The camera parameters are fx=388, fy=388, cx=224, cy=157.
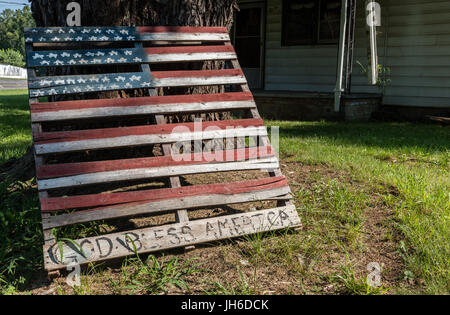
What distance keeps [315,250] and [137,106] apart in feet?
5.48

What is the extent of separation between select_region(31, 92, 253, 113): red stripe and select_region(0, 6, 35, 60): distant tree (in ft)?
342

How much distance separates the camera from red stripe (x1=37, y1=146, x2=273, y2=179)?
2518mm

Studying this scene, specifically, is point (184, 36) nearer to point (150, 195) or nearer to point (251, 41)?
point (150, 195)

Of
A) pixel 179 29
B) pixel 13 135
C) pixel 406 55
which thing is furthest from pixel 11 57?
pixel 179 29

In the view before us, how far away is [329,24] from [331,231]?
26.3 feet

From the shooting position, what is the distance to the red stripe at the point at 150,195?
241cm

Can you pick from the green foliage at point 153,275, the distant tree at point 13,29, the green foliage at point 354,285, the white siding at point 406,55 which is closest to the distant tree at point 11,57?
the distant tree at point 13,29

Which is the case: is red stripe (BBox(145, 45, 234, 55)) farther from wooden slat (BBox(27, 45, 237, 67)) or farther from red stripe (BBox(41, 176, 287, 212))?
red stripe (BBox(41, 176, 287, 212))

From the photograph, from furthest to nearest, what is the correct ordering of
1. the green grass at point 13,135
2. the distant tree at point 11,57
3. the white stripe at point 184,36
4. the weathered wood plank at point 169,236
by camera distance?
the distant tree at point 11,57, the green grass at point 13,135, the white stripe at point 184,36, the weathered wood plank at point 169,236

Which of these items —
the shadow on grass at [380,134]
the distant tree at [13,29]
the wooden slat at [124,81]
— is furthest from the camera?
the distant tree at [13,29]

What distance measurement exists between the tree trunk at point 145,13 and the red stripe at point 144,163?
1.01 m

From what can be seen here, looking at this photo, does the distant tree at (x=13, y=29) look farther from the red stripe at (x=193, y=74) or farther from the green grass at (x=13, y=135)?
the red stripe at (x=193, y=74)
